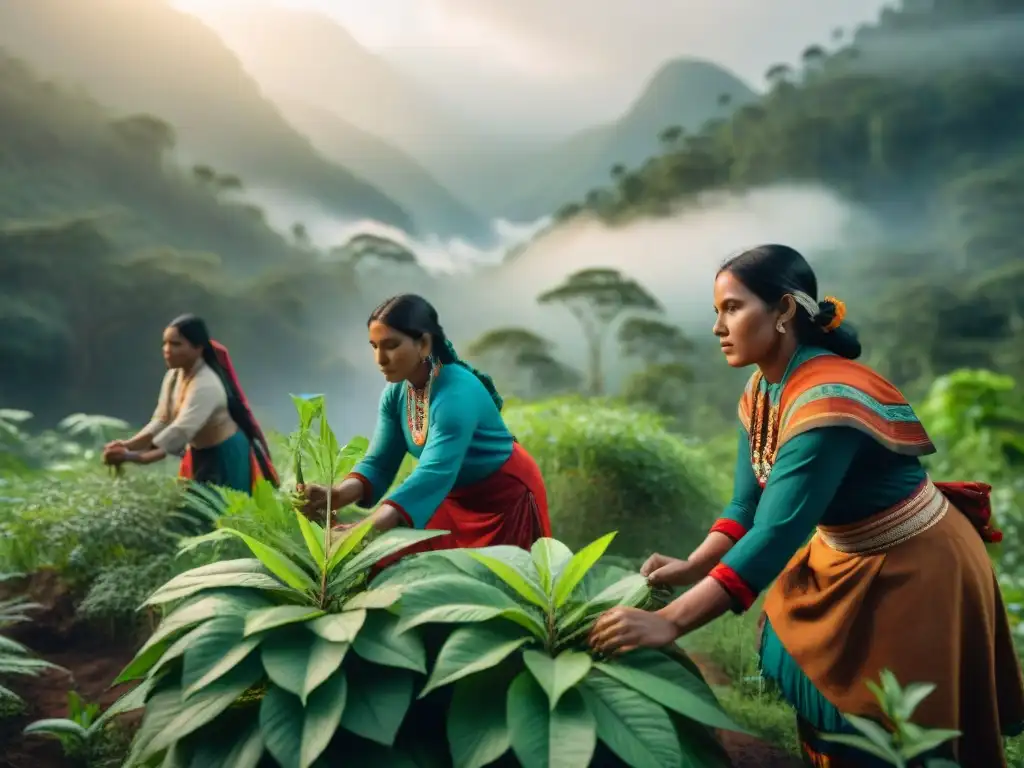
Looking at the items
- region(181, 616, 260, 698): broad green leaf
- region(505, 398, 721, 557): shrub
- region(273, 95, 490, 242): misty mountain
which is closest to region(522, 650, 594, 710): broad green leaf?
region(181, 616, 260, 698): broad green leaf

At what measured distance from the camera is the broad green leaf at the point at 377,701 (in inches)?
44.5

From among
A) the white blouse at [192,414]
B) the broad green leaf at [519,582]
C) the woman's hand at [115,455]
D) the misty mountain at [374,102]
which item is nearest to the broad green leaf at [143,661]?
the broad green leaf at [519,582]

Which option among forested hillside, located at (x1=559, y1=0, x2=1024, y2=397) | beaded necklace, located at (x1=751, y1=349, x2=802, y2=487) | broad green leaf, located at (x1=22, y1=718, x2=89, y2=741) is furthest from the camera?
forested hillside, located at (x1=559, y1=0, x2=1024, y2=397)

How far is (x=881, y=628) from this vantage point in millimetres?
1298

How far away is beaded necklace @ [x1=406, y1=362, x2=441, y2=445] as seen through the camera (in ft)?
6.71

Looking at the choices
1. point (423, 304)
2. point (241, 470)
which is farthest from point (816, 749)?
point (241, 470)

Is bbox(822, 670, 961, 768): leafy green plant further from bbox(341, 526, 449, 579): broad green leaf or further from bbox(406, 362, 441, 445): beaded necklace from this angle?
bbox(406, 362, 441, 445): beaded necklace

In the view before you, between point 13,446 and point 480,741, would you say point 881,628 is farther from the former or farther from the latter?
point 13,446

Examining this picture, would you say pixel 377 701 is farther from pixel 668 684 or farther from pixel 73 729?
pixel 73 729

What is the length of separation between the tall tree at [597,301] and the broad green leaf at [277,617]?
8.85 meters

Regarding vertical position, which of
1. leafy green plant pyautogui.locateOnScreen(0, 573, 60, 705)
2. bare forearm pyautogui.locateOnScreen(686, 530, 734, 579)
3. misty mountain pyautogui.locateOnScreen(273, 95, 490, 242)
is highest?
misty mountain pyautogui.locateOnScreen(273, 95, 490, 242)

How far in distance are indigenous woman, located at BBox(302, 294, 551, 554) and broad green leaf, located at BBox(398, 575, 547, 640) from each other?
50 centimetres

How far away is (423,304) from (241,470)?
5.81 ft

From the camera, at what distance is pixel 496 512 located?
7.01 ft
